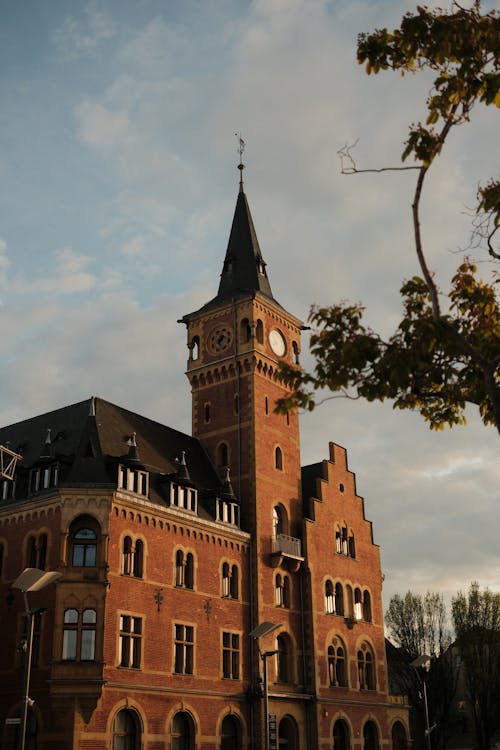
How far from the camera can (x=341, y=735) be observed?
47844mm

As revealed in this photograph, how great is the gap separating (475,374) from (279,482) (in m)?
33.4

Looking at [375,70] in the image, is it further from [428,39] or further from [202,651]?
[202,651]

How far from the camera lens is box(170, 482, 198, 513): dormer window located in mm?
41469

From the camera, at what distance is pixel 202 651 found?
4069cm

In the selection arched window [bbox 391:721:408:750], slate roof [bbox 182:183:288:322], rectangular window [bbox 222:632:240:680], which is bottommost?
Result: arched window [bbox 391:721:408:750]

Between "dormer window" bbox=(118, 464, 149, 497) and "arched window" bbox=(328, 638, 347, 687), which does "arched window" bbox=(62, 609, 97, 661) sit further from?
"arched window" bbox=(328, 638, 347, 687)

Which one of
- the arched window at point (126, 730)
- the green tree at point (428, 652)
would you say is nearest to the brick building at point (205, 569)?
the arched window at point (126, 730)

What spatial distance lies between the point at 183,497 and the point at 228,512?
12.9 feet

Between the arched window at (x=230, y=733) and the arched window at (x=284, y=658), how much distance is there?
4073mm

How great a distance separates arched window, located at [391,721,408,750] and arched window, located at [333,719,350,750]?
21.7ft

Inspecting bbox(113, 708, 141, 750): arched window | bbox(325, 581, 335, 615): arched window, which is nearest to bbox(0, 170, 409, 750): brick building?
bbox(113, 708, 141, 750): arched window

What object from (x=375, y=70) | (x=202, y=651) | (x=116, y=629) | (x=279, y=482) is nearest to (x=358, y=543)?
(x=279, y=482)

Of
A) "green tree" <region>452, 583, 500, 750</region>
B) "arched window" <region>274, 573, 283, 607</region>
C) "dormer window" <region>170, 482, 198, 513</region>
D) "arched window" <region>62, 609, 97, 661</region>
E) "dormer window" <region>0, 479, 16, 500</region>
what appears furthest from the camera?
"green tree" <region>452, 583, 500, 750</region>

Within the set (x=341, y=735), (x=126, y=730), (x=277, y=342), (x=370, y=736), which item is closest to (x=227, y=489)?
(x=277, y=342)
